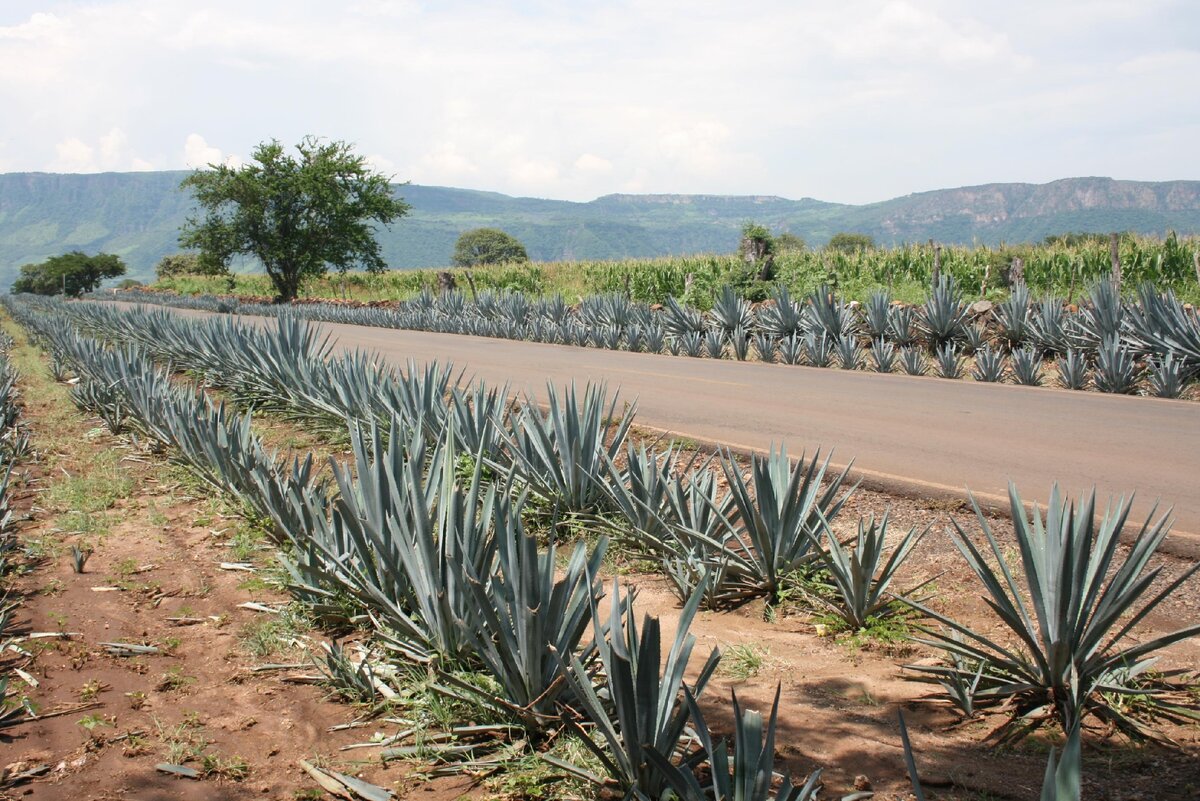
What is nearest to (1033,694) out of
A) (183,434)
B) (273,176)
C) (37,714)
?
(37,714)

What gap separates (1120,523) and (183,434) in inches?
297

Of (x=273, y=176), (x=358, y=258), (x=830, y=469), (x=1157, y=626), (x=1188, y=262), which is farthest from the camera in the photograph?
(x=358, y=258)

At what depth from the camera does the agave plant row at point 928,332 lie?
13.2 meters

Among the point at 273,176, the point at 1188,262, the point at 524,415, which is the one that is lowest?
the point at 524,415

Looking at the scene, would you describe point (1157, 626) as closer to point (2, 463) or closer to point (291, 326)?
point (2, 463)

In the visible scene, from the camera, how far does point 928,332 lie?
1777 centimetres

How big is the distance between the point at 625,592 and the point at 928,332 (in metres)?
14.0

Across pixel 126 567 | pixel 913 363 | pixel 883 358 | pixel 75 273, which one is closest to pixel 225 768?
pixel 126 567

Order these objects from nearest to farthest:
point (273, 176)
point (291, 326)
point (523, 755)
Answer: point (523, 755) < point (291, 326) < point (273, 176)

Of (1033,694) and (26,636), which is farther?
(26,636)

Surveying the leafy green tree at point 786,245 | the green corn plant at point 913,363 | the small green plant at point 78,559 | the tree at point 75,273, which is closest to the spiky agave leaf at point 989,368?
the green corn plant at point 913,363

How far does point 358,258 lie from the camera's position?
2078 inches

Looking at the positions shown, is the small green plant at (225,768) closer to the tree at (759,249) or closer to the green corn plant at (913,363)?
the green corn plant at (913,363)

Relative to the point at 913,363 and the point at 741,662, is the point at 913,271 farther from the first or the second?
the point at 741,662
